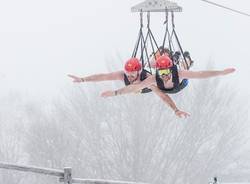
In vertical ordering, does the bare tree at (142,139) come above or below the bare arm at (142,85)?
below

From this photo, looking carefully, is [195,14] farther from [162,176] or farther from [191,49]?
[162,176]

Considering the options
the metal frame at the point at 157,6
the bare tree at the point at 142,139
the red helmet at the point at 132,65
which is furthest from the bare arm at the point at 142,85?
the bare tree at the point at 142,139

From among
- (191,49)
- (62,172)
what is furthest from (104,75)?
(191,49)

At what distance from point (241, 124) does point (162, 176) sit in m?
6.80

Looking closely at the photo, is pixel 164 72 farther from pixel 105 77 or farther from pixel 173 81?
pixel 105 77

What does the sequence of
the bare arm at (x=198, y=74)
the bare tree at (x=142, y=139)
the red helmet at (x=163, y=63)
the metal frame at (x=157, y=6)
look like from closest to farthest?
1. the red helmet at (x=163, y=63)
2. the bare arm at (x=198, y=74)
3. the metal frame at (x=157, y=6)
4. the bare tree at (x=142, y=139)

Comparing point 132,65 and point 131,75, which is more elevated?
point 132,65

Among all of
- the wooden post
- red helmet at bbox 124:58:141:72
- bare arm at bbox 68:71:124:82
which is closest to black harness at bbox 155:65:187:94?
red helmet at bbox 124:58:141:72

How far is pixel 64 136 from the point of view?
3088cm

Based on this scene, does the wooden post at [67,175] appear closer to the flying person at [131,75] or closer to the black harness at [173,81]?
the flying person at [131,75]

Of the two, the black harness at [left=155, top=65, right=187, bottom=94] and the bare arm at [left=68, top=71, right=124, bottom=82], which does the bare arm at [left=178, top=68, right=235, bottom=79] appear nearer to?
the black harness at [left=155, top=65, right=187, bottom=94]

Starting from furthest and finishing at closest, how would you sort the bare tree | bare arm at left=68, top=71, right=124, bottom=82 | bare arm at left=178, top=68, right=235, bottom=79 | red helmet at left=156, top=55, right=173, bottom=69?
1. the bare tree
2. bare arm at left=68, top=71, right=124, bottom=82
3. bare arm at left=178, top=68, right=235, bottom=79
4. red helmet at left=156, top=55, right=173, bottom=69

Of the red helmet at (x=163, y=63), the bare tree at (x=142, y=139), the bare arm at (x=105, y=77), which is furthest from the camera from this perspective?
the bare tree at (x=142, y=139)

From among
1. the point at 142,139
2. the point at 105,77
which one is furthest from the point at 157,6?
the point at 142,139
